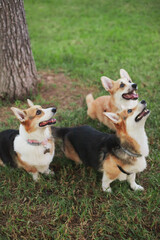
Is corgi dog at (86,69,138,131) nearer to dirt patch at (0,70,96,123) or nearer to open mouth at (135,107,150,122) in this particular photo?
dirt patch at (0,70,96,123)

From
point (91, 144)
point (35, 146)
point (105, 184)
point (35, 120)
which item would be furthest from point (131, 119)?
point (35, 146)

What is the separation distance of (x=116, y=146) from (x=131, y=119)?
49 centimetres

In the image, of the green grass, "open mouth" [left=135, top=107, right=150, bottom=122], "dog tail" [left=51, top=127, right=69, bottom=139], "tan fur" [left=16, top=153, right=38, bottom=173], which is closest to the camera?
"open mouth" [left=135, top=107, right=150, bottom=122]

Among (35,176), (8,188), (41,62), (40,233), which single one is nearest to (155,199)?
(40,233)

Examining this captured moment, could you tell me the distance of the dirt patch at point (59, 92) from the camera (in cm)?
487

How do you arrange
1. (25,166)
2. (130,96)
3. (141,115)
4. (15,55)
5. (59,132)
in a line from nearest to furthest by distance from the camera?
(141,115) < (25,166) < (59,132) < (130,96) < (15,55)

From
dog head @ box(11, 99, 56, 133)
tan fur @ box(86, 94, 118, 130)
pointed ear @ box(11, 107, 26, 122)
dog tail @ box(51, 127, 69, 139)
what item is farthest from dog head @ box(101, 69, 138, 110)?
pointed ear @ box(11, 107, 26, 122)

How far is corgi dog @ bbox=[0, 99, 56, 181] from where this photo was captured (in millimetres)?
2891

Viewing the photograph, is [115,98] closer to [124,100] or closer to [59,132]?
[124,100]

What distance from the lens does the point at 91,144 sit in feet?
10.2

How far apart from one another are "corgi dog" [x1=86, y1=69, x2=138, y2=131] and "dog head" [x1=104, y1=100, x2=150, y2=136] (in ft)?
3.37

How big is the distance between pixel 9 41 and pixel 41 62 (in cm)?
223

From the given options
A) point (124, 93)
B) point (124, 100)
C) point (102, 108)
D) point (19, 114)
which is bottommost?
point (102, 108)

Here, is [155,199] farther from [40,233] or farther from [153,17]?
[153,17]
